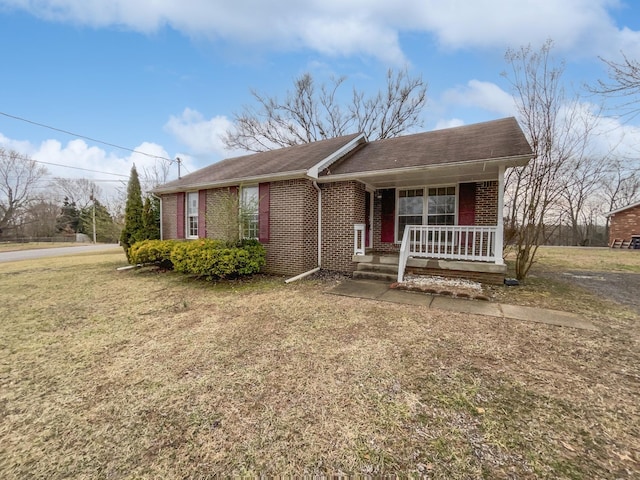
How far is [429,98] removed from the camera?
65.2 ft

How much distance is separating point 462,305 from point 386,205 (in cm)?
469

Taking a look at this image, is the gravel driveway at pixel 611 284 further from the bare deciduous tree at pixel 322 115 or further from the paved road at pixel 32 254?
the paved road at pixel 32 254

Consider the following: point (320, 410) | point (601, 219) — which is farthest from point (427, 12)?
point (601, 219)

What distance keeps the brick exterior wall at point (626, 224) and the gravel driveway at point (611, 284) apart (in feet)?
58.4

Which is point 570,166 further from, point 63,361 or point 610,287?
point 63,361

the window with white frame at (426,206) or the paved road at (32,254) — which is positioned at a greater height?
the window with white frame at (426,206)

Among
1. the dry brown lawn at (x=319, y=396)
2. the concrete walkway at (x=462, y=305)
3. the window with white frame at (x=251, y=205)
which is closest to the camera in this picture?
the dry brown lawn at (x=319, y=396)

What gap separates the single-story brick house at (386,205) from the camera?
6.77 metres

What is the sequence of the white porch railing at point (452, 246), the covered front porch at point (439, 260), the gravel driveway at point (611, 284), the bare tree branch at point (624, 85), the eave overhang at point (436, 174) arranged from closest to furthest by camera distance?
the bare tree branch at point (624, 85) → the gravel driveway at point (611, 284) → the eave overhang at point (436, 174) → the covered front porch at point (439, 260) → the white porch railing at point (452, 246)

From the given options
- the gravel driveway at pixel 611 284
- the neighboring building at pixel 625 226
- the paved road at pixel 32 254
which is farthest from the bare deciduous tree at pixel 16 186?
the neighboring building at pixel 625 226

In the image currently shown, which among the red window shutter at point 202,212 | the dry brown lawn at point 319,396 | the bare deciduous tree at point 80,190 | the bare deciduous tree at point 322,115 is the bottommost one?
the dry brown lawn at point 319,396

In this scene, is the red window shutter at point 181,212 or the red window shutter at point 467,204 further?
the red window shutter at point 181,212

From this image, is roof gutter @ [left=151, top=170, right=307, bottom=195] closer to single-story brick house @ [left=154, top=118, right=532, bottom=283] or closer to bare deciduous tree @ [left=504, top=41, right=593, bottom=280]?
single-story brick house @ [left=154, top=118, right=532, bottom=283]

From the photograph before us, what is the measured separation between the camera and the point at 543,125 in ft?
22.3
